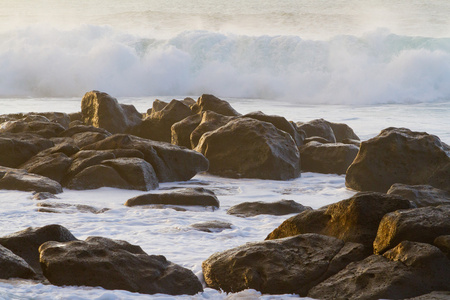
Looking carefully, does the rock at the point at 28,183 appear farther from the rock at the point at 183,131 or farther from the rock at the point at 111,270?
the rock at the point at 111,270

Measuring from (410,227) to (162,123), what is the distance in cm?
662

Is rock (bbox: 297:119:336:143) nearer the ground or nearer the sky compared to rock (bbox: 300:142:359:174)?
nearer the sky

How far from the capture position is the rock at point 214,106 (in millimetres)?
10117

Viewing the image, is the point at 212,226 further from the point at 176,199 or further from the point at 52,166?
the point at 52,166

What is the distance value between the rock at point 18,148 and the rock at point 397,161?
13.4 ft

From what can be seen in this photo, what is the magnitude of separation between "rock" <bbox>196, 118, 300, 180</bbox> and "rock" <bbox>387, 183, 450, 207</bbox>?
7.32 ft

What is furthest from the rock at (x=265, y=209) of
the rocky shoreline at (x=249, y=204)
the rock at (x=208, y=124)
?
the rock at (x=208, y=124)

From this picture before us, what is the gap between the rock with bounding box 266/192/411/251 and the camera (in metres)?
4.35

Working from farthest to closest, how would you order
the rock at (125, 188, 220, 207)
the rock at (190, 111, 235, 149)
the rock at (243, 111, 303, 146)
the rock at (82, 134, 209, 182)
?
the rock at (243, 111, 303, 146) < the rock at (190, 111, 235, 149) < the rock at (82, 134, 209, 182) < the rock at (125, 188, 220, 207)

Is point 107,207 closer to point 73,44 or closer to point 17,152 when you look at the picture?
point 17,152

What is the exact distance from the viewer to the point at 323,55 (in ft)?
85.8

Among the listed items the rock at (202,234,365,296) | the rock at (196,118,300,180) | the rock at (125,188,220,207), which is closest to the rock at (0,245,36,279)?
the rock at (202,234,365,296)

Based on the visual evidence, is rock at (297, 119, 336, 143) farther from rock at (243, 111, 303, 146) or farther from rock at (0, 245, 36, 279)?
rock at (0, 245, 36, 279)

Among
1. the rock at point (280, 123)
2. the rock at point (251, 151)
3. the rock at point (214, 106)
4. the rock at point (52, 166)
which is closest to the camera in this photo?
the rock at point (52, 166)
